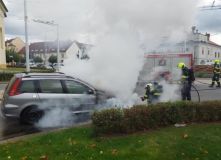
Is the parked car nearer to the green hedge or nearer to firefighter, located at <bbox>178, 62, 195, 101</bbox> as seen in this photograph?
the green hedge

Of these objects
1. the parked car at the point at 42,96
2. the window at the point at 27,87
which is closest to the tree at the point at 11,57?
the parked car at the point at 42,96

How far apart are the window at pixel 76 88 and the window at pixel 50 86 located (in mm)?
262

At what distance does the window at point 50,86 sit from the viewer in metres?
8.84

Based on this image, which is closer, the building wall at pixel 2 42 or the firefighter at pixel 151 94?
the firefighter at pixel 151 94

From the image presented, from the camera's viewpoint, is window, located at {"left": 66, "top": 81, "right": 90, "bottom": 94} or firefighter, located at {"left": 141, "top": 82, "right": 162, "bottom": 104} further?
firefighter, located at {"left": 141, "top": 82, "right": 162, "bottom": 104}

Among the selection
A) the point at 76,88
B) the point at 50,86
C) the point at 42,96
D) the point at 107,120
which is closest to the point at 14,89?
the point at 42,96

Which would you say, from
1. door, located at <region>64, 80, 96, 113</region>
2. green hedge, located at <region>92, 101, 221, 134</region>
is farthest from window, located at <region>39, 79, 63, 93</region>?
green hedge, located at <region>92, 101, 221, 134</region>

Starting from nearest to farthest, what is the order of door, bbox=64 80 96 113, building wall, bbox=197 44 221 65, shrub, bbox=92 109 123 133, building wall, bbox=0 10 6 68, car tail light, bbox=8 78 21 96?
shrub, bbox=92 109 123 133 → car tail light, bbox=8 78 21 96 → door, bbox=64 80 96 113 → building wall, bbox=0 10 6 68 → building wall, bbox=197 44 221 65

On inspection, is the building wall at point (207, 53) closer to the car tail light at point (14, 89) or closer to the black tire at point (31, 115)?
the black tire at point (31, 115)

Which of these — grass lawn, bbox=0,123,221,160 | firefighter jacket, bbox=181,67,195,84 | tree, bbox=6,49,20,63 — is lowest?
grass lawn, bbox=0,123,221,160

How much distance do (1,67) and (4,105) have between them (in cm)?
2939

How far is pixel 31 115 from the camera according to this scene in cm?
870

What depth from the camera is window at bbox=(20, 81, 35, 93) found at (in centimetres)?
859

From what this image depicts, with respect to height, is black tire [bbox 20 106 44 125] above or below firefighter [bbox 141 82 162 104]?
below
